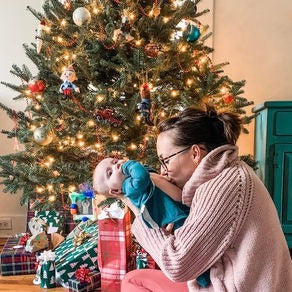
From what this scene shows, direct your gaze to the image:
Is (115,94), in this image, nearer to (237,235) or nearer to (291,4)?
(237,235)

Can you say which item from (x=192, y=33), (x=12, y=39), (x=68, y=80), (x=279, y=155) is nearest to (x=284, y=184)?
(x=279, y=155)

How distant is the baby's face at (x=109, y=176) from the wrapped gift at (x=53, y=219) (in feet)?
4.49

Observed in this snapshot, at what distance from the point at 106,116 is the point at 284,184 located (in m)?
1.15

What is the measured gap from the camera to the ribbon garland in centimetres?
147

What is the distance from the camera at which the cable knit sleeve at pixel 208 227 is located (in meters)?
0.61

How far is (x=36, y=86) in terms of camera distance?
4.75ft

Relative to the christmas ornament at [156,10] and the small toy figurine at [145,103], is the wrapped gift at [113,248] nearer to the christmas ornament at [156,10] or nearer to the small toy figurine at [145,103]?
the small toy figurine at [145,103]

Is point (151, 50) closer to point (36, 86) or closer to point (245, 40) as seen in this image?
point (36, 86)

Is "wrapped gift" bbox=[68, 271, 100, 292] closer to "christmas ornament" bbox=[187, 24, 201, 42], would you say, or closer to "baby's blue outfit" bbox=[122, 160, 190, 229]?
"baby's blue outfit" bbox=[122, 160, 190, 229]

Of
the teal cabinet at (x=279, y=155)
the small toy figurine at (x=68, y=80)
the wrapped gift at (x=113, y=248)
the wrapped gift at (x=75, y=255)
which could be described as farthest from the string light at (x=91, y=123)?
the teal cabinet at (x=279, y=155)

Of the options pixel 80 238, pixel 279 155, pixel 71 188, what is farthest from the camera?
pixel 279 155

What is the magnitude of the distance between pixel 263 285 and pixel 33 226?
1.58m

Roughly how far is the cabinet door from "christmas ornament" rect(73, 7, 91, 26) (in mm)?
1261

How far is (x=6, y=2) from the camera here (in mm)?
2246
